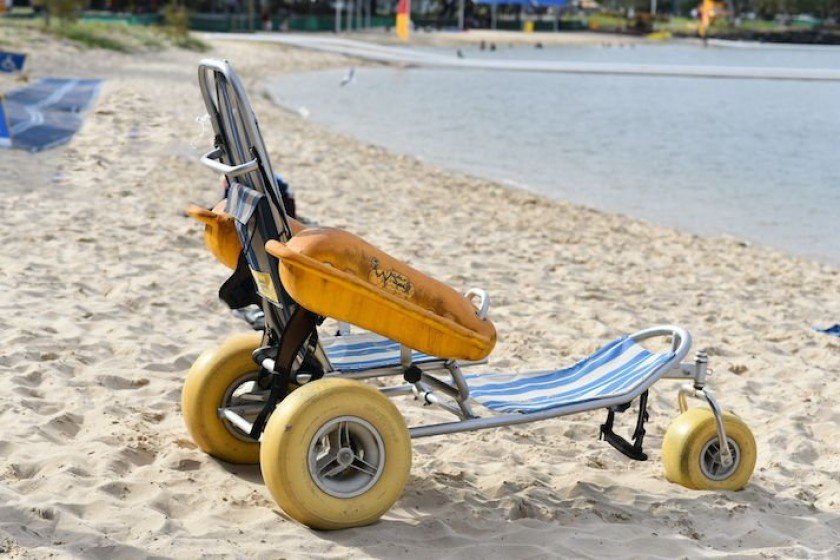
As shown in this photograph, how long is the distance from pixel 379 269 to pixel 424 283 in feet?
0.62

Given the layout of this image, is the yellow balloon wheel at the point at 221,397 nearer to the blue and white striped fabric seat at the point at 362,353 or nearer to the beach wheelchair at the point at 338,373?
the beach wheelchair at the point at 338,373

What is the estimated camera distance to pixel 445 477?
430 cm

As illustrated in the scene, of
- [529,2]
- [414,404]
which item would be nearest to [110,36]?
[414,404]

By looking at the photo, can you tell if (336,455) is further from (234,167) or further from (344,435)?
(234,167)

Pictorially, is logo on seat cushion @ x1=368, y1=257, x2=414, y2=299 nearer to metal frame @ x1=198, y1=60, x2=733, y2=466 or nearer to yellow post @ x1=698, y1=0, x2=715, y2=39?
metal frame @ x1=198, y1=60, x2=733, y2=466

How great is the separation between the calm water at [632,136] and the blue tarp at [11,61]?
22.3ft

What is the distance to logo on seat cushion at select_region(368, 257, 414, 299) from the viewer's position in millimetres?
3666

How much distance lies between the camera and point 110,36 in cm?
3900

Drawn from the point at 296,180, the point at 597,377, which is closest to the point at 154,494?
the point at 597,377

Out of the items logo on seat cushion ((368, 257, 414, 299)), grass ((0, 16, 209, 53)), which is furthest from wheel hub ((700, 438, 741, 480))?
grass ((0, 16, 209, 53))

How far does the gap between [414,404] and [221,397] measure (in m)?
1.19

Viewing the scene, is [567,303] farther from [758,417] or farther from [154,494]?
[154,494]

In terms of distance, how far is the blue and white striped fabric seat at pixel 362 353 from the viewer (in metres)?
4.11

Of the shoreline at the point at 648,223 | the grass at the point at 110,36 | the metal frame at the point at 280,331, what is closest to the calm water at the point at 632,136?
the shoreline at the point at 648,223
